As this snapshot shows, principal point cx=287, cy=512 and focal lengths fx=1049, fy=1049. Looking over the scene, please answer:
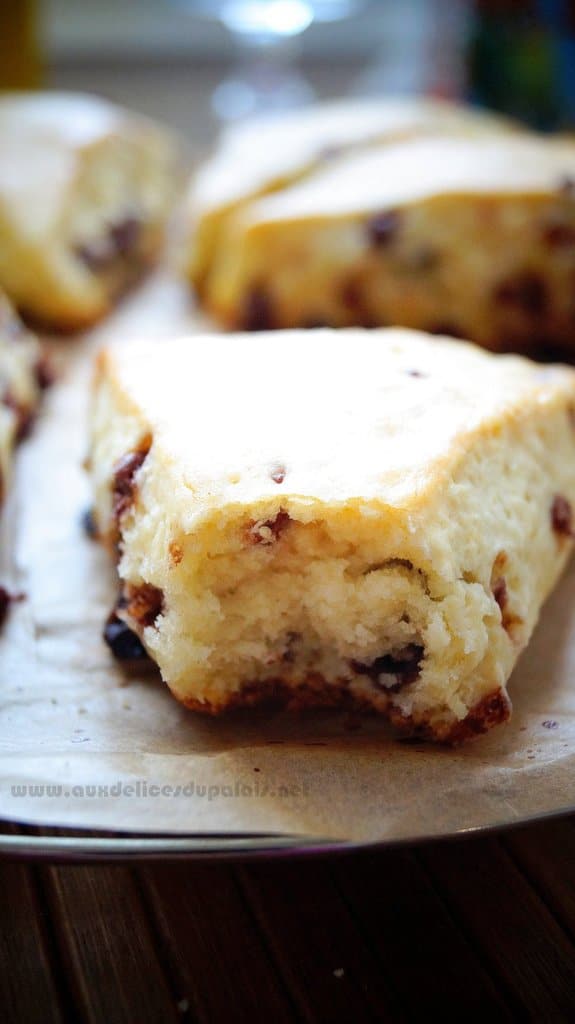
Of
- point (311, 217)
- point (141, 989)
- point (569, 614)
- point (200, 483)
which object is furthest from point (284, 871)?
point (311, 217)

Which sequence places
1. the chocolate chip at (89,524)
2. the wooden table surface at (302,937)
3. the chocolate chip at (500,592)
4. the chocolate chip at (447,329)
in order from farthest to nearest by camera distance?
1. the chocolate chip at (447,329)
2. the chocolate chip at (89,524)
3. the chocolate chip at (500,592)
4. the wooden table surface at (302,937)

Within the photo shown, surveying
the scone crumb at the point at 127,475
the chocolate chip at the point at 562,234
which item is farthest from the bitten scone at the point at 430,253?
the scone crumb at the point at 127,475

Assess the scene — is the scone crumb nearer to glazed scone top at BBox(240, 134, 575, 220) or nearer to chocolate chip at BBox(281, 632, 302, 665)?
chocolate chip at BBox(281, 632, 302, 665)

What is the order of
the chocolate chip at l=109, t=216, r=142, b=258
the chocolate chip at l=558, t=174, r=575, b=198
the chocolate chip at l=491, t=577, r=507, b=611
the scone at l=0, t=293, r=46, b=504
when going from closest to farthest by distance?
the chocolate chip at l=491, t=577, r=507, b=611 < the scone at l=0, t=293, r=46, b=504 < the chocolate chip at l=558, t=174, r=575, b=198 < the chocolate chip at l=109, t=216, r=142, b=258

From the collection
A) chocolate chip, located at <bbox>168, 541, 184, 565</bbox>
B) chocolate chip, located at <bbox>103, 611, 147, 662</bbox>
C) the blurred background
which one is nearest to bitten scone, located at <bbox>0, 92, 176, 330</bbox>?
the blurred background

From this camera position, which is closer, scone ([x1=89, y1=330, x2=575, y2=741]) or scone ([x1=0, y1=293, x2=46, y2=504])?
scone ([x1=89, y1=330, x2=575, y2=741])

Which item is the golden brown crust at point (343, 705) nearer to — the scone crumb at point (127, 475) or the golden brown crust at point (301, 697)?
the golden brown crust at point (301, 697)
